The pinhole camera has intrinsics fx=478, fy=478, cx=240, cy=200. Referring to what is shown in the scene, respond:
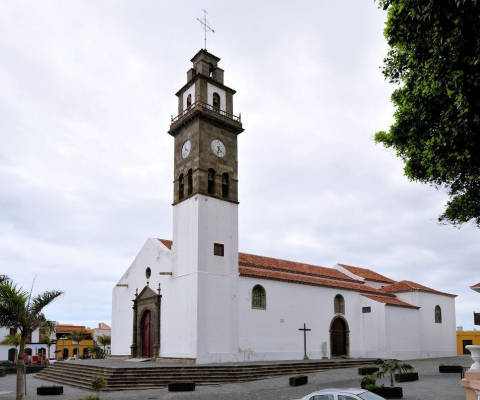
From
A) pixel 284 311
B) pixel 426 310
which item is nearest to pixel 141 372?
pixel 284 311

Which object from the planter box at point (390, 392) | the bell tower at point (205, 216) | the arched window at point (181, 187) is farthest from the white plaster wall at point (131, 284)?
the planter box at point (390, 392)

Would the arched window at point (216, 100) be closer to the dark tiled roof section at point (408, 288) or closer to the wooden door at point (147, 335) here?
the wooden door at point (147, 335)

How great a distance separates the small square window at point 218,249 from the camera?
2760 centimetres

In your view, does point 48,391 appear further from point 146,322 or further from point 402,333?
point 402,333

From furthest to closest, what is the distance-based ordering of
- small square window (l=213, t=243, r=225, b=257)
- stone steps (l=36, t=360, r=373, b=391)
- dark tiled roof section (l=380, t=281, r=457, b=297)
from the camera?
dark tiled roof section (l=380, t=281, r=457, b=297) < small square window (l=213, t=243, r=225, b=257) < stone steps (l=36, t=360, r=373, b=391)

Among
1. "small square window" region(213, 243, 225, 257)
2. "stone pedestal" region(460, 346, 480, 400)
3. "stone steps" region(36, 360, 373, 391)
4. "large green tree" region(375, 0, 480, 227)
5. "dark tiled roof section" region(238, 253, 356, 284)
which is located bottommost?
"stone steps" region(36, 360, 373, 391)

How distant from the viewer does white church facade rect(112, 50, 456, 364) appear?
26734 mm

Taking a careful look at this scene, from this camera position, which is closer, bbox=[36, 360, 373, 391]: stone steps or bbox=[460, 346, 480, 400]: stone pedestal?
bbox=[460, 346, 480, 400]: stone pedestal

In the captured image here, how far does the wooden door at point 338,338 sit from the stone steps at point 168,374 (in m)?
6.91

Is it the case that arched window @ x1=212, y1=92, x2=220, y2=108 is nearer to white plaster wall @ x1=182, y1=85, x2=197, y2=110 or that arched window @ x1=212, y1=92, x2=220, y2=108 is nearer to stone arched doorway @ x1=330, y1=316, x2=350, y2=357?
white plaster wall @ x1=182, y1=85, x2=197, y2=110

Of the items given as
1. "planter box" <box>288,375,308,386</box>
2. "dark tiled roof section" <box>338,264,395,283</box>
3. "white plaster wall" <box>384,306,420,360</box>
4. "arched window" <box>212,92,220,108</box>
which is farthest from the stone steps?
"dark tiled roof section" <box>338,264,395,283</box>

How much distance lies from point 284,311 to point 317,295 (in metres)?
3.52

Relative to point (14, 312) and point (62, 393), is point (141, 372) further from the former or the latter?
point (14, 312)

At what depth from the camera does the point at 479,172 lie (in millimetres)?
11492
